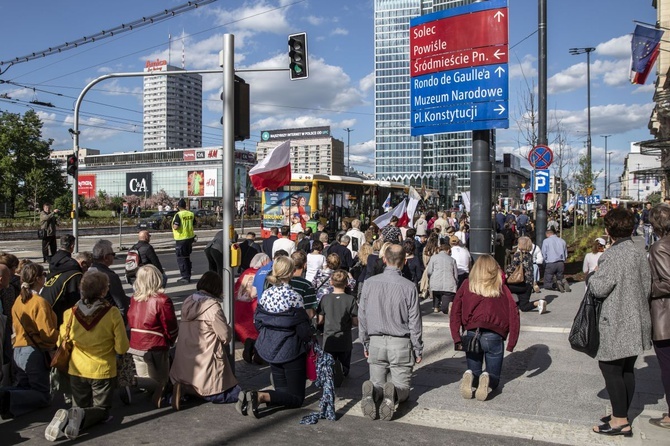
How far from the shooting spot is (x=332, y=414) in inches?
237

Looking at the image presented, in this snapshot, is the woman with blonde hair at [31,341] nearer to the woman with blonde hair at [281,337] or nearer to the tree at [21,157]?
the woman with blonde hair at [281,337]

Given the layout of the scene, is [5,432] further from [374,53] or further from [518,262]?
[374,53]

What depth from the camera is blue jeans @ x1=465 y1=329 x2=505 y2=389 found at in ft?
21.4

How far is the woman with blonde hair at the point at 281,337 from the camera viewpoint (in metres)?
6.04

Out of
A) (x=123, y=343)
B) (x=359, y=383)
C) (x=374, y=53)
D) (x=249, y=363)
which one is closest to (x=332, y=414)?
(x=359, y=383)

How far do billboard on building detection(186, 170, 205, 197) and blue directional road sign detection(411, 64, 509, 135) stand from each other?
11922 cm

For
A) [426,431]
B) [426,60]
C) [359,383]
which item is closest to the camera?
[426,431]

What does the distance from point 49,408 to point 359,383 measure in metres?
3.36

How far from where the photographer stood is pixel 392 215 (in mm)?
18250

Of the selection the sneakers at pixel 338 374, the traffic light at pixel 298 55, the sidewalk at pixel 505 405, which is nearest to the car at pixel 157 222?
the traffic light at pixel 298 55

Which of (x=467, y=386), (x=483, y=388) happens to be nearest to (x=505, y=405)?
(x=483, y=388)

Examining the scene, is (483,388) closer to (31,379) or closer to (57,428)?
(57,428)

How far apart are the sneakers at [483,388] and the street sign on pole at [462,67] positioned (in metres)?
5.34

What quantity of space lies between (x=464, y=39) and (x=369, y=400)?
7059 millimetres
